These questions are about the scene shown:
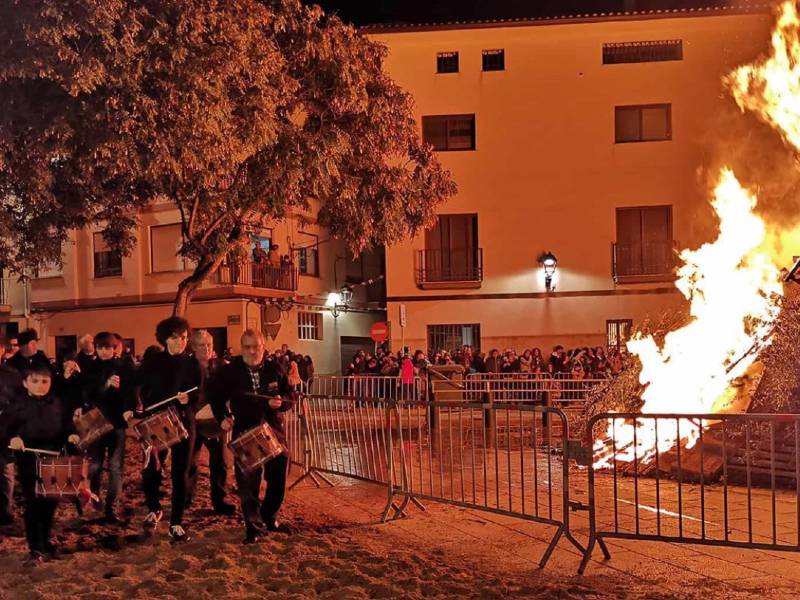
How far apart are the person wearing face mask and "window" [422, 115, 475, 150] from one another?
2136 cm

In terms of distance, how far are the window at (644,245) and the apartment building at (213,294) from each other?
884cm

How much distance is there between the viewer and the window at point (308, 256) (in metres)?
30.5

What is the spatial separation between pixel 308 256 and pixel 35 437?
24778 millimetres

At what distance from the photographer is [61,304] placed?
30781 mm

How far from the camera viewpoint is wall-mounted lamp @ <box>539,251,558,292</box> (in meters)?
26.5

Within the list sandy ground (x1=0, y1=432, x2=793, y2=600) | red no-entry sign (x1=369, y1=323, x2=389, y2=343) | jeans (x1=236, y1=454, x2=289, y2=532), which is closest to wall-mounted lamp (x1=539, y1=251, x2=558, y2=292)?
red no-entry sign (x1=369, y1=323, x2=389, y2=343)

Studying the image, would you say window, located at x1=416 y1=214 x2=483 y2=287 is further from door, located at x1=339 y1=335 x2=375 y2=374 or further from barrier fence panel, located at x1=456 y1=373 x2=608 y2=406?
barrier fence panel, located at x1=456 y1=373 x2=608 y2=406

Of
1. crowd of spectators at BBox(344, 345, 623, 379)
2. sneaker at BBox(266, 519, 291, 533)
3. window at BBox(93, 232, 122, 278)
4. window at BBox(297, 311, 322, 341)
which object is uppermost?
window at BBox(93, 232, 122, 278)

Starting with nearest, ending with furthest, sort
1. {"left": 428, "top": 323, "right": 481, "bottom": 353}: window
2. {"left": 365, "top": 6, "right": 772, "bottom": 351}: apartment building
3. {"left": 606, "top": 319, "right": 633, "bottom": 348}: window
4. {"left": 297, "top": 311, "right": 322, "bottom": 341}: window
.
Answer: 1. {"left": 365, "top": 6, "right": 772, "bottom": 351}: apartment building
2. {"left": 606, "top": 319, "right": 633, "bottom": 348}: window
3. {"left": 428, "top": 323, "right": 481, "bottom": 353}: window
4. {"left": 297, "top": 311, "right": 322, "bottom": 341}: window

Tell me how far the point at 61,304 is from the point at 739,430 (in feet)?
87.7

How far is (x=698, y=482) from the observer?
921cm

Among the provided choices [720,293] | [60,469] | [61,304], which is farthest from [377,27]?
[60,469]

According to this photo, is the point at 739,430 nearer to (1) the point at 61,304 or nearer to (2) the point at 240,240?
(2) the point at 240,240

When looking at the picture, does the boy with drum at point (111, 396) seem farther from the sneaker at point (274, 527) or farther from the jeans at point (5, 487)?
the sneaker at point (274, 527)
